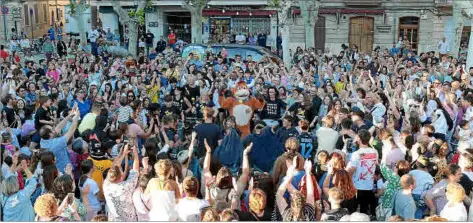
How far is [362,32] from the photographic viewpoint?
3084cm

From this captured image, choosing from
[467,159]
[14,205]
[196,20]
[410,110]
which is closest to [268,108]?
[410,110]

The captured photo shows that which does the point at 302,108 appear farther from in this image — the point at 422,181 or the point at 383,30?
the point at 383,30

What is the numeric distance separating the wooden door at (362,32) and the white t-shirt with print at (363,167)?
24495 millimetres

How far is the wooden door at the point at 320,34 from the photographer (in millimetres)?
30984

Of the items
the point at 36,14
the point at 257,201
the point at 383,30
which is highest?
the point at 36,14

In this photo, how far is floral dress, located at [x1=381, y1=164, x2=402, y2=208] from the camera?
6.38 m

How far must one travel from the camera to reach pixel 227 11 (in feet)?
105

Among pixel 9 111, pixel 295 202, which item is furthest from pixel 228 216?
pixel 9 111

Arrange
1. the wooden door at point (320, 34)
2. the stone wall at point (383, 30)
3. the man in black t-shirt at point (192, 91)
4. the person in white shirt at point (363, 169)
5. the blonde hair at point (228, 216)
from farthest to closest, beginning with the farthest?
the wooden door at point (320, 34), the stone wall at point (383, 30), the man in black t-shirt at point (192, 91), the person in white shirt at point (363, 169), the blonde hair at point (228, 216)

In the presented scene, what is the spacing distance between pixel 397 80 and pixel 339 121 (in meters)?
3.97

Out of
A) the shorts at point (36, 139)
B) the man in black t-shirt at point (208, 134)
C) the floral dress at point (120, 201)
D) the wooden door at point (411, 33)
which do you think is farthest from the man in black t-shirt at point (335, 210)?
the wooden door at point (411, 33)

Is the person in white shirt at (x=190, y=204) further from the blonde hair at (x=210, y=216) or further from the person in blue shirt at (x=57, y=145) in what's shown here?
the person in blue shirt at (x=57, y=145)

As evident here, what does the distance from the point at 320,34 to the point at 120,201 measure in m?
26.1

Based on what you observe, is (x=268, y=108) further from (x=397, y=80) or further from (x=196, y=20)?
(x=196, y=20)
